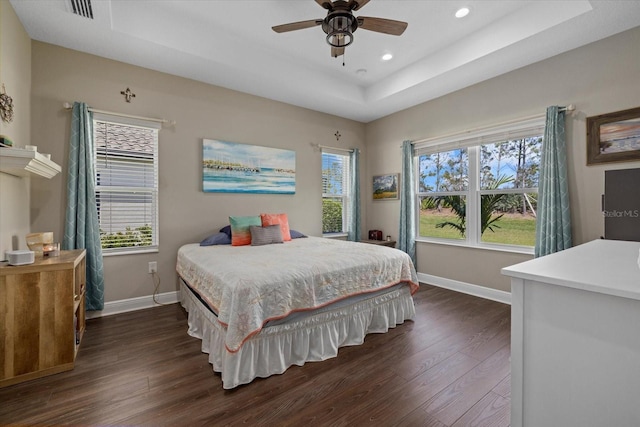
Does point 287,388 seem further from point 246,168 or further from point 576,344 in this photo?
point 246,168

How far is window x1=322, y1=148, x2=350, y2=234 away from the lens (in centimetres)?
477

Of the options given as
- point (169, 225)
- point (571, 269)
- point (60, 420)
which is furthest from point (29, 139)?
point (571, 269)

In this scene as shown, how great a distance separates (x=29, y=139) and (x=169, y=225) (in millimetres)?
1461

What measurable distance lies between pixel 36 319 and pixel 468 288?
434 cm

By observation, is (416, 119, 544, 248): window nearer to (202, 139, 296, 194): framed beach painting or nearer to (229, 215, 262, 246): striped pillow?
(202, 139, 296, 194): framed beach painting

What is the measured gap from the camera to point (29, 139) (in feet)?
8.73

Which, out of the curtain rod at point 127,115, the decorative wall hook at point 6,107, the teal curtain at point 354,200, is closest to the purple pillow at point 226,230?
the curtain rod at point 127,115

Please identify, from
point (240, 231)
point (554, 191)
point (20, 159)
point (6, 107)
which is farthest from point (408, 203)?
point (6, 107)

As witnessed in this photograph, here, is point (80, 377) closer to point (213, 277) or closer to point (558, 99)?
point (213, 277)

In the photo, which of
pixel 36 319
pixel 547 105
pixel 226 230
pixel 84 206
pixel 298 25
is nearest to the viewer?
pixel 36 319

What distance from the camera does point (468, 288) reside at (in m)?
3.74

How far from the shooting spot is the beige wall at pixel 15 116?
2.11 metres

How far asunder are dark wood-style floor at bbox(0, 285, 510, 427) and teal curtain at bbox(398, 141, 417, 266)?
1925 mm

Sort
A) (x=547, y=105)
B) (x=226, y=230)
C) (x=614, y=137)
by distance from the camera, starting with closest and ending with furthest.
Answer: (x=614, y=137) → (x=547, y=105) → (x=226, y=230)
